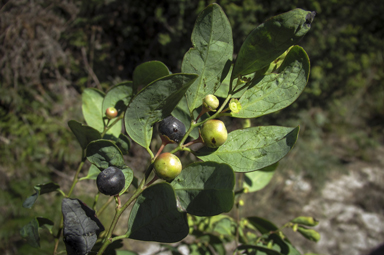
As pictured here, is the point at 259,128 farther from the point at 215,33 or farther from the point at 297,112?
the point at 297,112

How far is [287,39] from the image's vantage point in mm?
345

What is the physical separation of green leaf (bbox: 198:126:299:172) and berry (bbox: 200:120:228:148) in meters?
0.03

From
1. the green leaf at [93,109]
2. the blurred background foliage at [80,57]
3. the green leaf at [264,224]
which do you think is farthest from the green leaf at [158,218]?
the blurred background foliage at [80,57]

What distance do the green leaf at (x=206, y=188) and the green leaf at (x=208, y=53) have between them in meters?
0.11

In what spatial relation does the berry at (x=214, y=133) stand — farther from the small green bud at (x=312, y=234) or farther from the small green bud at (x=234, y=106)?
the small green bud at (x=312, y=234)

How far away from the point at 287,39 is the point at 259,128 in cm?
14

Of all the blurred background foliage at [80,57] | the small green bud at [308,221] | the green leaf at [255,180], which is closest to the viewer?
the small green bud at [308,221]

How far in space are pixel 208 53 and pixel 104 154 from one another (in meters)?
0.24

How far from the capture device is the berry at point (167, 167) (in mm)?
368

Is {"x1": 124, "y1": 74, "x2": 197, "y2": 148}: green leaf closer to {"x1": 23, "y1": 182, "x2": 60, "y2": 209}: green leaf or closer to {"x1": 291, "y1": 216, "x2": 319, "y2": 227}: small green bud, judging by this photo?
{"x1": 23, "y1": 182, "x2": 60, "y2": 209}: green leaf

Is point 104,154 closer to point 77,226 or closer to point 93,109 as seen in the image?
point 77,226

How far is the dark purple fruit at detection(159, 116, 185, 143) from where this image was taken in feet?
1.40

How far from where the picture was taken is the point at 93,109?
611mm

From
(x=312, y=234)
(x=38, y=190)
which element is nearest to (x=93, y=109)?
(x=38, y=190)
